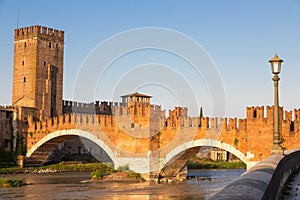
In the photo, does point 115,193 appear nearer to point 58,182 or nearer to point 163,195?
point 163,195

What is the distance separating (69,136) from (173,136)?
10.1m

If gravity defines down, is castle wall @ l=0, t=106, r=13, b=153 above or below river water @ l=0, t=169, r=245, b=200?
above

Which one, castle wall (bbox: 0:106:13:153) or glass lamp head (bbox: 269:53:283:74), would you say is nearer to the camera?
glass lamp head (bbox: 269:53:283:74)

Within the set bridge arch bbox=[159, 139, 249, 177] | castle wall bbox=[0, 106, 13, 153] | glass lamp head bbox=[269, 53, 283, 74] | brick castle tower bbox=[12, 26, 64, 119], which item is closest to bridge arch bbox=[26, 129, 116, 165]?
castle wall bbox=[0, 106, 13, 153]

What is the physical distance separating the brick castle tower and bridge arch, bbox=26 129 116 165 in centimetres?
384

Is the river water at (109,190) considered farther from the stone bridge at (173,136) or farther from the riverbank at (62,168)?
the riverbank at (62,168)

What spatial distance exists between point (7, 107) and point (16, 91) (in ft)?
15.5

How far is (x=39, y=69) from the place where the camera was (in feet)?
122

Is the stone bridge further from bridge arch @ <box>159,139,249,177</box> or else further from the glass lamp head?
the glass lamp head

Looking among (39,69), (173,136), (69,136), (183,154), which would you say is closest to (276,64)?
(173,136)

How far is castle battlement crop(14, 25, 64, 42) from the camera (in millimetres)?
37562

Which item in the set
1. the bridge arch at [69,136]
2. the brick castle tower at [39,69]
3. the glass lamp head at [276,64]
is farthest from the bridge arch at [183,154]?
the brick castle tower at [39,69]

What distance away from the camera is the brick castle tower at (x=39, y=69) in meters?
37.1

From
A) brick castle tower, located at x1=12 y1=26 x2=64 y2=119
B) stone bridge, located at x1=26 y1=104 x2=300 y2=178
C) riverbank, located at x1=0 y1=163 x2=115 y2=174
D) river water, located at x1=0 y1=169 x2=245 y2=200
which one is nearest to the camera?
river water, located at x1=0 y1=169 x2=245 y2=200
